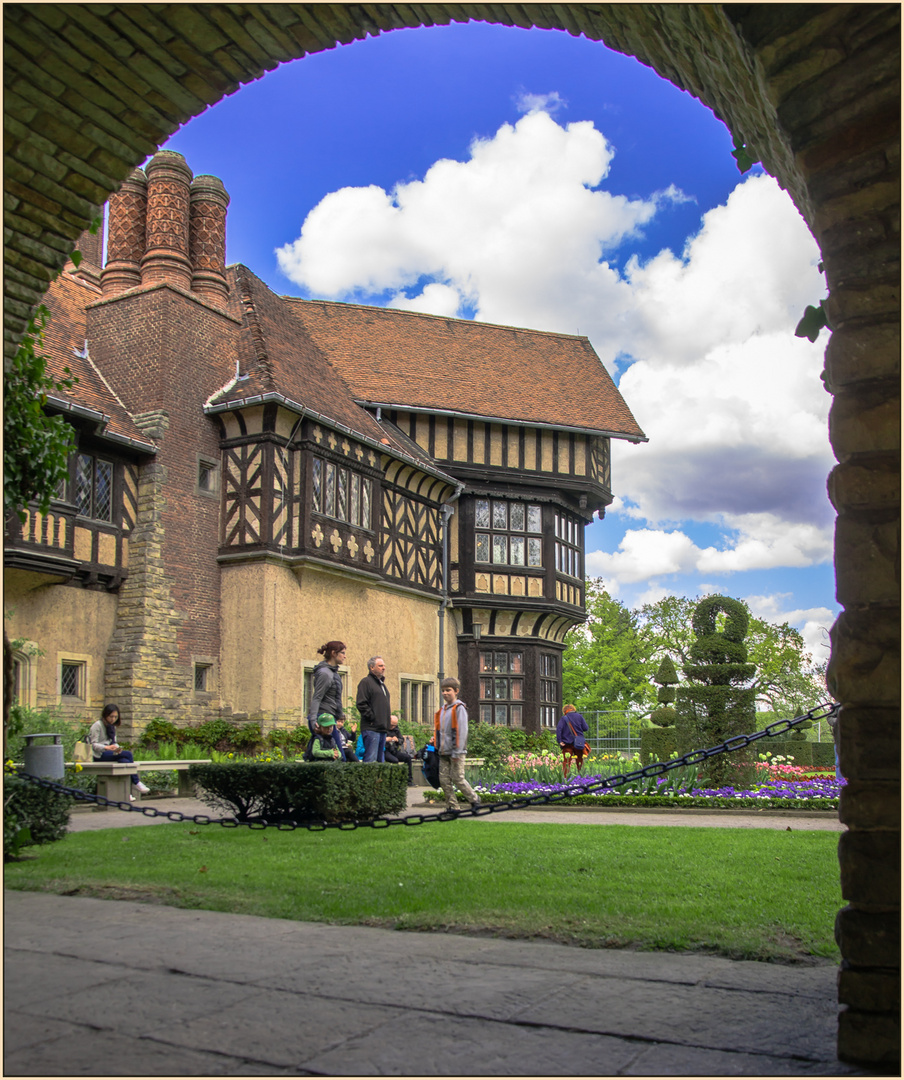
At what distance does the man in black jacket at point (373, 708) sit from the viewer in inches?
421

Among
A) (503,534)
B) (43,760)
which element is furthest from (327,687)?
(503,534)

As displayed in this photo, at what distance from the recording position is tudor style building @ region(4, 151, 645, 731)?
690 inches

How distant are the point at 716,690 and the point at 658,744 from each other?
7.40 m

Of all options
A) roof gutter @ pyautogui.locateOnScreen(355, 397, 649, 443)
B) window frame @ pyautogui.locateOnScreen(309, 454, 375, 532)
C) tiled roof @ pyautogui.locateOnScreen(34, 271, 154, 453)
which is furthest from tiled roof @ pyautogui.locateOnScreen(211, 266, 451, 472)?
tiled roof @ pyautogui.locateOnScreen(34, 271, 154, 453)

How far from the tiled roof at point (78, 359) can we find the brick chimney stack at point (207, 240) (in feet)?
7.76

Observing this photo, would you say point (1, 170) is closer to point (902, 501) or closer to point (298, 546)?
point (902, 501)

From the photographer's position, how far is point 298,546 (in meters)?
19.8

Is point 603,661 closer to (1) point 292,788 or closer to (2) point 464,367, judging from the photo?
(2) point 464,367

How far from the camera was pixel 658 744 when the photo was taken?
2066 cm

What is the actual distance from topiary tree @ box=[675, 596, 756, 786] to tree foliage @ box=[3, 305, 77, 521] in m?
9.66

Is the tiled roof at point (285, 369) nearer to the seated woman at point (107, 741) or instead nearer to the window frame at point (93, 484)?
the window frame at point (93, 484)

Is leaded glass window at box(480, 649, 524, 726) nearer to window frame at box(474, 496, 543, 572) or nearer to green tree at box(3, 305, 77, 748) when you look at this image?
window frame at box(474, 496, 543, 572)

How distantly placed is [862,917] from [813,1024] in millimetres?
606

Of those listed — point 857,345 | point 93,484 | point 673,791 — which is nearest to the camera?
point 857,345
